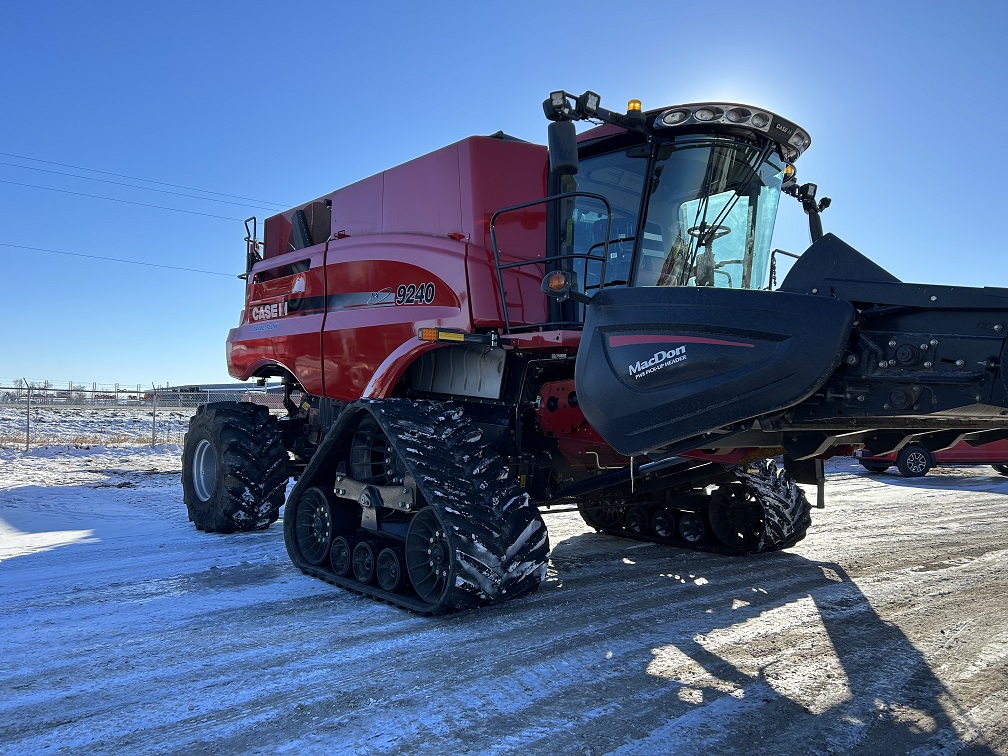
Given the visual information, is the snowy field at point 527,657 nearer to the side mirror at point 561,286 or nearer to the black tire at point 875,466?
the side mirror at point 561,286

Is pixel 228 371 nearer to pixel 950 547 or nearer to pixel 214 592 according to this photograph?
pixel 214 592

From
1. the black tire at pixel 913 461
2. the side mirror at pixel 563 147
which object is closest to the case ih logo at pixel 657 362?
the side mirror at pixel 563 147

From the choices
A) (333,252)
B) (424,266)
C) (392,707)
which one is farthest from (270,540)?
(392,707)

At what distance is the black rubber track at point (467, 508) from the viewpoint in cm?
413

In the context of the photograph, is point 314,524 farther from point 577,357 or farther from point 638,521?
point 638,521

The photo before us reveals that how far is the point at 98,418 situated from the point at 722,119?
111 ft

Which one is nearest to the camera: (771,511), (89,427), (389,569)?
(389,569)

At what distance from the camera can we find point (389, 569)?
478 centimetres

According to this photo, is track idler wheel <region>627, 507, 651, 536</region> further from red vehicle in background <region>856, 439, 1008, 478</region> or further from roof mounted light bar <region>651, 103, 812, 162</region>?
red vehicle in background <region>856, 439, 1008, 478</region>

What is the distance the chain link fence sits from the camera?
1811cm

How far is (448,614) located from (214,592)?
171 cm

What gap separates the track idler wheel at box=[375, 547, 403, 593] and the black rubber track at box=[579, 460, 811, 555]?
290cm

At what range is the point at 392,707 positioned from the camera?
9.96ft

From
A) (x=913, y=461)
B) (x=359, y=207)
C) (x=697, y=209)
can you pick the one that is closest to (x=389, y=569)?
(x=697, y=209)
